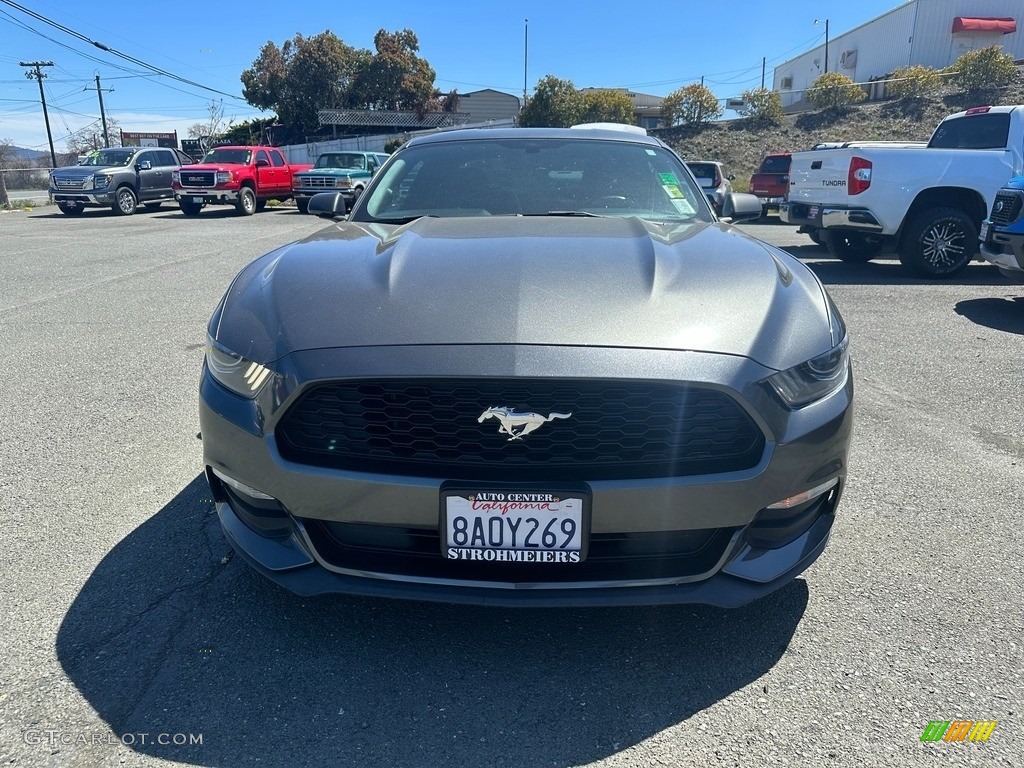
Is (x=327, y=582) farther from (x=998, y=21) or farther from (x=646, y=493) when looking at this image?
(x=998, y=21)

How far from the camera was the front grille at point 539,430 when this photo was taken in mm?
1958

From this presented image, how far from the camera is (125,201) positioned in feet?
71.1

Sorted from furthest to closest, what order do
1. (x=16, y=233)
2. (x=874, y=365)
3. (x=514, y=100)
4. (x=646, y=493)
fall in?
(x=514, y=100) → (x=16, y=233) → (x=874, y=365) → (x=646, y=493)

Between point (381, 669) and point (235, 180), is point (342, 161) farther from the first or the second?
point (381, 669)

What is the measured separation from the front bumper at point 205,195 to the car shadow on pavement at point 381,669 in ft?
65.9

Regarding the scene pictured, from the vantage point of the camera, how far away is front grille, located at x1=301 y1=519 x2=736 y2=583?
2.03m

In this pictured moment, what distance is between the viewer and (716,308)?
2145mm

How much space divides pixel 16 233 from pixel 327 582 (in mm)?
17632

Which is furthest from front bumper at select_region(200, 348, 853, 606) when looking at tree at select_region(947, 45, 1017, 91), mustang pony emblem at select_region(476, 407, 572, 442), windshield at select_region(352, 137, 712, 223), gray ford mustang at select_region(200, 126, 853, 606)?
tree at select_region(947, 45, 1017, 91)

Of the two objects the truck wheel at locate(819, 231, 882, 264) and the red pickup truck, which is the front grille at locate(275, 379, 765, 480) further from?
the red pickup truck

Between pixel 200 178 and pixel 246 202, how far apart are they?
4.58 feet

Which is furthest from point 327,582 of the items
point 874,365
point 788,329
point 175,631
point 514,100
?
point 514,100

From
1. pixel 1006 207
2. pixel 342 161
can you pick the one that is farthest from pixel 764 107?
pixel 1006 207

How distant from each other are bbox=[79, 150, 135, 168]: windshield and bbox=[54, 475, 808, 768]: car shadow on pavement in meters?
22.9
